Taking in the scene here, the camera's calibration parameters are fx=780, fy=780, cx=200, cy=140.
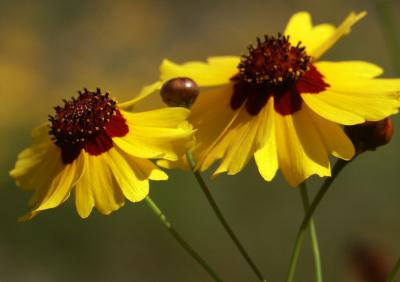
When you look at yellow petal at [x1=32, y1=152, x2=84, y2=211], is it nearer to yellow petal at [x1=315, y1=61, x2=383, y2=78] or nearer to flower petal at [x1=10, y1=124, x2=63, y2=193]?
flower petal at [x1=10, y1=124, x2=63, y2=193]

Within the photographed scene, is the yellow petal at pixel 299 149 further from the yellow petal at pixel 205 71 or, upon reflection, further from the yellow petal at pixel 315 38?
the yellow petal at pixel 315 38

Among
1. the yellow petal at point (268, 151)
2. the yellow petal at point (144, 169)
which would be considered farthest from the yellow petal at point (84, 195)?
the yellow petal at point (268, 151)

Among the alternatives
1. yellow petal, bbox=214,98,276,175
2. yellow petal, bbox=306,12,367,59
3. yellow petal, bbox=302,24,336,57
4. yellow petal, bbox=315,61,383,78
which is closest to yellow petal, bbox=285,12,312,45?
yellow petal, bbox=302,24,336,57

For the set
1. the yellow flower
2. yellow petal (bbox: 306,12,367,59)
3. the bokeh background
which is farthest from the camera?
the bokeh background

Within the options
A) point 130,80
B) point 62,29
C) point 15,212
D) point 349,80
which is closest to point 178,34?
point 62,29

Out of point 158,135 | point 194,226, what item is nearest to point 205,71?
point 158,135
